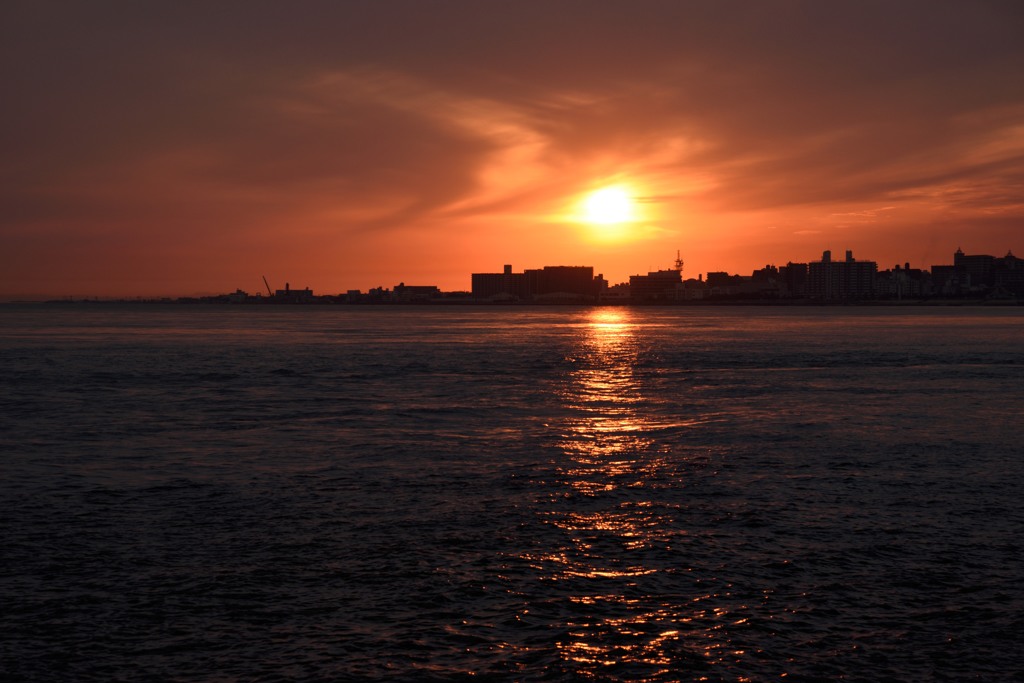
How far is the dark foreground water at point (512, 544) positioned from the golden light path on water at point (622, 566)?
7cm

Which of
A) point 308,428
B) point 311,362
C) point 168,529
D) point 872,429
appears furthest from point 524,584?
point 311,362

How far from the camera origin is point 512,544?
19.0 m

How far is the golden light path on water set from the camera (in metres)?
13.1

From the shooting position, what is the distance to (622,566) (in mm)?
17406

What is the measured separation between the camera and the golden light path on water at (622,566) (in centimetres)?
1312

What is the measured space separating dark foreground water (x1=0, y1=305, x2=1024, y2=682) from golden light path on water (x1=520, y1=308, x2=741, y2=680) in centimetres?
7

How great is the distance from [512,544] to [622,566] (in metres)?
2.78

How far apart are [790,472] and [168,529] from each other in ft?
60.6

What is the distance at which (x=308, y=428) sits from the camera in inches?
1497

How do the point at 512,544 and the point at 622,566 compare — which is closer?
the point at 622,566

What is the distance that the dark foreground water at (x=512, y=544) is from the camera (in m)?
13.1

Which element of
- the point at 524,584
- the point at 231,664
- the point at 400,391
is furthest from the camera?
the point at 400,391

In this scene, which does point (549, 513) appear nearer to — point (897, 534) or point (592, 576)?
point (592, 576)

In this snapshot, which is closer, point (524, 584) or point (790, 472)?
point (524, 584)
